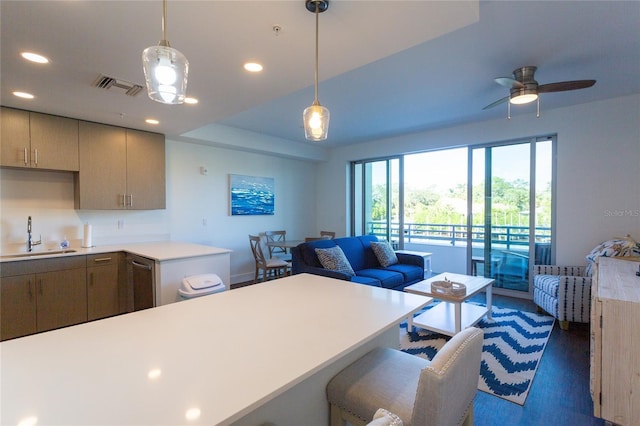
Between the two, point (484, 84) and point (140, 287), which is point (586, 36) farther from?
point (140, 287)

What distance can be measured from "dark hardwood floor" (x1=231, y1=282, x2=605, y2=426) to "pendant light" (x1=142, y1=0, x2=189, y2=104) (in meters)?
2.53

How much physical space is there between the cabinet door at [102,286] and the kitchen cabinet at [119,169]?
0.66 metres

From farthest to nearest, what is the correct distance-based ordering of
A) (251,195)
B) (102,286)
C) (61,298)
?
(251,195)
(102,286)
(61,298)

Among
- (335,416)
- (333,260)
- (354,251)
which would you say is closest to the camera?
(335,416)

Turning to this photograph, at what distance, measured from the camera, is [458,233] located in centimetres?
662

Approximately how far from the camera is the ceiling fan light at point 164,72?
112 cm

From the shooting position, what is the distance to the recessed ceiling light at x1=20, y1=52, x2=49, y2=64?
75.5 inches

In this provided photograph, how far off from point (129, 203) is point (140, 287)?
1197mm

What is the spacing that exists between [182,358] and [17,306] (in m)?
3.00

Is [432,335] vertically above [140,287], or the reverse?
[140,287]

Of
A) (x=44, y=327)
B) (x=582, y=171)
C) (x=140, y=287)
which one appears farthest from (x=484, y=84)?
(x=44, y=327)

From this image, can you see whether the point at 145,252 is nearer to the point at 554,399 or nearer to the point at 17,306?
the point at 17,306

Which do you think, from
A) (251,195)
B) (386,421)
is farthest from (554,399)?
(251,195)

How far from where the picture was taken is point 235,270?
5.24 m
